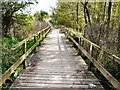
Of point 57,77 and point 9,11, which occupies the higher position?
point 9,11

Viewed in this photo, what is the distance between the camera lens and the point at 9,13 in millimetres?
16391

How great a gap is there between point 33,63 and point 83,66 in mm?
1632

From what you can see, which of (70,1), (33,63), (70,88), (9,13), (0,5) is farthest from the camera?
(70,1)

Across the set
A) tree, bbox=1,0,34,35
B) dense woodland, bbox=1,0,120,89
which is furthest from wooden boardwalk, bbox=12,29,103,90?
tree, bbox=1,0,34,35

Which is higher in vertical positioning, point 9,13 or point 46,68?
point 9,13

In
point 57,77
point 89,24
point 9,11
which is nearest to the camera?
point 57,77

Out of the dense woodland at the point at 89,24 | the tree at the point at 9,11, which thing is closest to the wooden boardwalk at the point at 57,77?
the dense woodland at the point at 89,24

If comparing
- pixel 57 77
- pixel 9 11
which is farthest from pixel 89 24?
pixel 9 11

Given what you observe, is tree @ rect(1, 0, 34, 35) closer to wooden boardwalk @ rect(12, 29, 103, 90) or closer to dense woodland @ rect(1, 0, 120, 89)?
dense woodland @ rect(1, 0, 120, 89)

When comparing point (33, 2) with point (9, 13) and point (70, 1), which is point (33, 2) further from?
point (70, 1)

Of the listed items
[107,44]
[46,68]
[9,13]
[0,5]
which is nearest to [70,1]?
[9,13]

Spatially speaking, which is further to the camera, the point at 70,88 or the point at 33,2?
the point at 33,2

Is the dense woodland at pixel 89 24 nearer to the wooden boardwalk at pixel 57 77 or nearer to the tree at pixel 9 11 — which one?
the tree at pixel 9 11

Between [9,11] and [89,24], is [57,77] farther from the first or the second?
[9,11]
